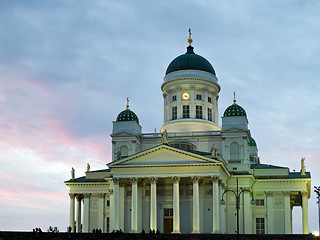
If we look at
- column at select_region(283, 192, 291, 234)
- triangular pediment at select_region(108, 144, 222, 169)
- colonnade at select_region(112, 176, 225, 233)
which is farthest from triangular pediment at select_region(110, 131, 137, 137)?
column at select_region(283, 192, 291, 234)

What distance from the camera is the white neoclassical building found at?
209 feet

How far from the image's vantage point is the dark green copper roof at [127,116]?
78688 mm

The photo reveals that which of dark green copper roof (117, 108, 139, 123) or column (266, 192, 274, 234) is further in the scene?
dark green copper roof (117, 108, 139, 123)

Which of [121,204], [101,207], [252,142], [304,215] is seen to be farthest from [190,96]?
[252,142]

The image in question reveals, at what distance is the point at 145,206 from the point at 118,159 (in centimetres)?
730

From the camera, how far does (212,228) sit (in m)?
64.9

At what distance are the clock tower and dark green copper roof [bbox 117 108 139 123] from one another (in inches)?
213

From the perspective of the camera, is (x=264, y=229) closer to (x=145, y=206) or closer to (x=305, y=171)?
(x=305, y=171)

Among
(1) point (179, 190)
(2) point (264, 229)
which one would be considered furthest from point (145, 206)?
(2) point (264, 229)

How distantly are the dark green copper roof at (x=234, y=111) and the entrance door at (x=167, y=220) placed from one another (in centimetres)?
1631

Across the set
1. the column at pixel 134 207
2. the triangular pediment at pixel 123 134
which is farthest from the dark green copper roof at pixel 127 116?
the column at pixel 134 207

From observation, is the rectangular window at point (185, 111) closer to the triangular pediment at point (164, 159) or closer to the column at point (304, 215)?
the triangular pediment at point (164, 159)

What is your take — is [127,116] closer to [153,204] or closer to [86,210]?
[86,210]

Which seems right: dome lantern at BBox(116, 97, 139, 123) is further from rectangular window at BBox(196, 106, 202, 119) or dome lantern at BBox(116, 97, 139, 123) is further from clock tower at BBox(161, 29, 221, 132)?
rectangular window at BBox(196, 106, 202, 119)
